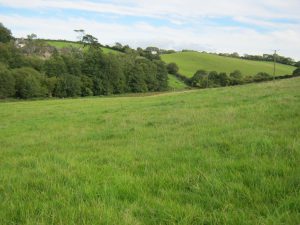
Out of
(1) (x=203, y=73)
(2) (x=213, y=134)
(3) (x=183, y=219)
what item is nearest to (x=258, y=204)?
(3) (x=183, y=219)

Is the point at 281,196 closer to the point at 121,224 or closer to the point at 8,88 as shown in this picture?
the point at 121,224

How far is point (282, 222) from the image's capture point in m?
3.74

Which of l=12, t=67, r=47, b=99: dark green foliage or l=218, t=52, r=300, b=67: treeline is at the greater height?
l=218, t=52, r=300, b=67: treeline

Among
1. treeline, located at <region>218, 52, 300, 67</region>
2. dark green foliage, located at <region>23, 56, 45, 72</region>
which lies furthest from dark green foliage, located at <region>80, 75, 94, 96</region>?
treeline, located at <region>218, 52, 300, 67</region>

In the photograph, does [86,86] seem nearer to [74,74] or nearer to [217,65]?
[74,74]

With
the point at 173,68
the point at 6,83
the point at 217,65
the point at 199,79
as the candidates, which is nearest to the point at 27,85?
the point at 6,83

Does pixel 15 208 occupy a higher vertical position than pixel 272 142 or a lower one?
lower

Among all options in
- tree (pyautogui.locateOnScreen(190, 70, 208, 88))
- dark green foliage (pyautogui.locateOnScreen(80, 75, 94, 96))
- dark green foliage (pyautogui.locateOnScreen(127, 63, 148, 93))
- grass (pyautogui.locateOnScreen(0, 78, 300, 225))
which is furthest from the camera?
tree (pyautogui.locateOnScreen(190, 70, 208, 88))

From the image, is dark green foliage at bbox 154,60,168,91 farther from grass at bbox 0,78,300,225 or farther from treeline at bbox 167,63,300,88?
grass at bbox 0,78,300,225

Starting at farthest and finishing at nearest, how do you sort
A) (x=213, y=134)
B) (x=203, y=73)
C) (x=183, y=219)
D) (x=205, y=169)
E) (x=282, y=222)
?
(x=203, y=73) → (x=213, y=134) → (x=205, y=169) → (x=183, y=219) → (x=282, y=222)

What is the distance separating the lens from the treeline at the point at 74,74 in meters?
77.6

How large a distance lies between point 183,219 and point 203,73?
104m

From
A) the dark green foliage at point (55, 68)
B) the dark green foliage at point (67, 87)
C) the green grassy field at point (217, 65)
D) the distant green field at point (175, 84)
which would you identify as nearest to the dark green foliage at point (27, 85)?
the dark green foliage at point (67, 87)

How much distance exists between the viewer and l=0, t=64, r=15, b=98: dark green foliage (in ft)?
240
